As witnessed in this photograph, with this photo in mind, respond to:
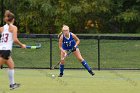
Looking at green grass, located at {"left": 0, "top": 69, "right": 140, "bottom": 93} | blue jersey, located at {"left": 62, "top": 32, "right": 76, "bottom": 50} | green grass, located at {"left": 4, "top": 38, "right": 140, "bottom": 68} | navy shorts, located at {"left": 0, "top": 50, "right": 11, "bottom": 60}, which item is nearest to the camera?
navy shorts, located at {"left": 0, "top": 50, "right": 11, "bottom": 60}

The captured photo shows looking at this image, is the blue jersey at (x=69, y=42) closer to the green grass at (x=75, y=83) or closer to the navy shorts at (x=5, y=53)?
the green grass at (x=75, y=83)

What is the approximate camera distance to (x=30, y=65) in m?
21.1

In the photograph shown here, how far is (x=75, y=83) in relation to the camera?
1455cm

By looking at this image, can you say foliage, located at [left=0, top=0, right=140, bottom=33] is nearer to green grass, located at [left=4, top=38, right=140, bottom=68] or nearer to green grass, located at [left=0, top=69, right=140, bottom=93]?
green grass, located at [left=4, top=38, right=140, bottom=68]

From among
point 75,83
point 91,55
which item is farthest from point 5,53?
point 91,55

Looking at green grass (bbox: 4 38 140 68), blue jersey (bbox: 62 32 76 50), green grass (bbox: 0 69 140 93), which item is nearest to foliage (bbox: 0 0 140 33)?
green grass (bbox: 4 38 140 68)

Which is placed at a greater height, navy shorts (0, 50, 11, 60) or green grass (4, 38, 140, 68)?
navy shorts (0, 50, 11, 60)

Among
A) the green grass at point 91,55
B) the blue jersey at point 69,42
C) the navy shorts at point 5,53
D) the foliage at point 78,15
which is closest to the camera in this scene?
the navy shorts at point 5,53

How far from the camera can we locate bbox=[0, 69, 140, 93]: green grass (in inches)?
508

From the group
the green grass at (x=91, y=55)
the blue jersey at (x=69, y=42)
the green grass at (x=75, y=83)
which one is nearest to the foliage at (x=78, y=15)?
the green grass at (x=91, y=55)

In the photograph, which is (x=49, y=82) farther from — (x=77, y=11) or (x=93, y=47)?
(x=77, y=11)

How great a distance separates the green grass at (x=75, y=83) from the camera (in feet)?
42.4

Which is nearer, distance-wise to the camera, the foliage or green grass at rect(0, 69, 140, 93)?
green grass at rect(0, 69, 140, 93)

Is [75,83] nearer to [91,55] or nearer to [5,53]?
[5,53]
